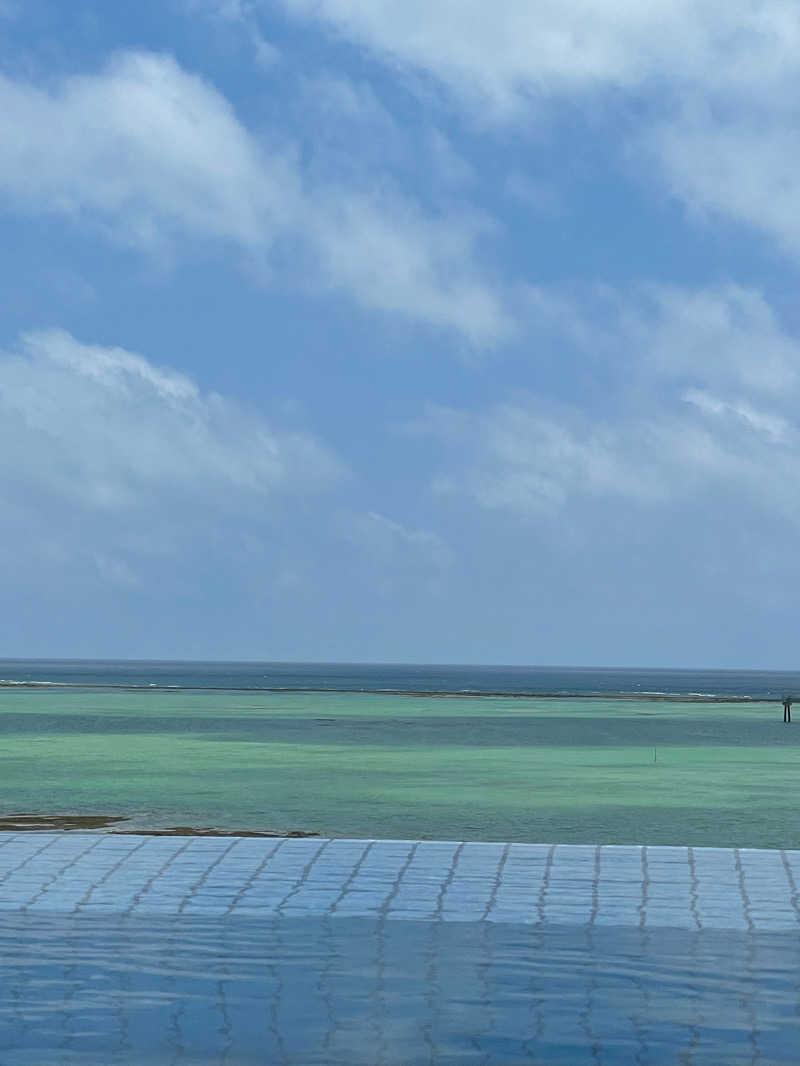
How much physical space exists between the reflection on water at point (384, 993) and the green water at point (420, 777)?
7.59 metres

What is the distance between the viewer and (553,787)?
25922mm

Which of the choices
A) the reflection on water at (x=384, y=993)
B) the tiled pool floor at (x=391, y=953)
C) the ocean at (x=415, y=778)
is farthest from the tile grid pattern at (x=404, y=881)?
the ocean at (x=415, y=778)

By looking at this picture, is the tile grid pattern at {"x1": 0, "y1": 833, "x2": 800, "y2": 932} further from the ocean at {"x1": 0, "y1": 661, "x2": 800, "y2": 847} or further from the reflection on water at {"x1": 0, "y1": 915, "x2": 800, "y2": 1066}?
the ocean at {"x1": 0, "y1": 661, "x2": 800, "y2": 847}

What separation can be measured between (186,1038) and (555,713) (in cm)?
7010

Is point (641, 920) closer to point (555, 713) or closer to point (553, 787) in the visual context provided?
point (553, 787)

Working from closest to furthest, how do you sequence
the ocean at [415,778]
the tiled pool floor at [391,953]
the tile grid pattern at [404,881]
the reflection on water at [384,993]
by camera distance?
the reflection on water at [384,993] < the tiled pool floor at [391,953] < the tile grid pattern at [404,881] < the ocean at [415,778]

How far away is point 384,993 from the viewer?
8320 millimetres

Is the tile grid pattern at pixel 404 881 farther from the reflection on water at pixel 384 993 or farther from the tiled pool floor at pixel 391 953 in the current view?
the reflection on water at pixel 384 993

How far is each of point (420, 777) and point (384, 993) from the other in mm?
19517

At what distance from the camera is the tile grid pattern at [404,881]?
10781 mm

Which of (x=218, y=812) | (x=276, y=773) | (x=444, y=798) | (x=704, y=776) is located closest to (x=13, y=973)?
(x=218, y=812)

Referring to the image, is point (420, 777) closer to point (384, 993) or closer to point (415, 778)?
point (415, 778)

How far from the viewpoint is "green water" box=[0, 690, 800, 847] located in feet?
63.0

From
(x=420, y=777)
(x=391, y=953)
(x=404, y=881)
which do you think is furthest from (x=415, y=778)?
(x=391, y=953)
